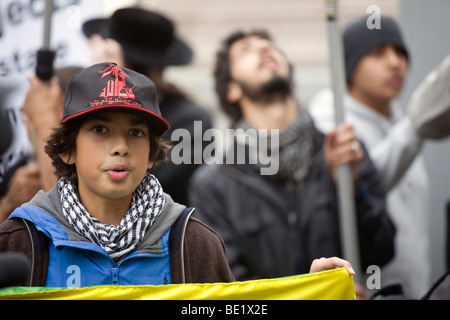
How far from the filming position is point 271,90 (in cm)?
397

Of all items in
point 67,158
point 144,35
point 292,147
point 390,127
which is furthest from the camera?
point 390,127

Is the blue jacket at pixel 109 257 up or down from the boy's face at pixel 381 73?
down

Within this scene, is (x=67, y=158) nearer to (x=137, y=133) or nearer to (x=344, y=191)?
(x=137, y=133)

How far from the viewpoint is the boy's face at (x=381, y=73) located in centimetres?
409

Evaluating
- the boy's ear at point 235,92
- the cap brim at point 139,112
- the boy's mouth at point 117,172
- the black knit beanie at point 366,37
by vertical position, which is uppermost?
the black knit beanie at point 366,37

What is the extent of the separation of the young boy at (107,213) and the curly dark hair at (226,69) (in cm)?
193

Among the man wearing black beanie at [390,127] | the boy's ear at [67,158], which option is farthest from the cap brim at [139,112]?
the man wearing black beanie at [390,127]

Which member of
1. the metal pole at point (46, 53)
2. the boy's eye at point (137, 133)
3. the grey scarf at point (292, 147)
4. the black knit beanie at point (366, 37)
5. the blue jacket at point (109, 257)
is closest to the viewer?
the blue jacket at point (109, 257)

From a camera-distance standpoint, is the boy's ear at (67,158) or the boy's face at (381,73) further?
the boy's face at (381,73)

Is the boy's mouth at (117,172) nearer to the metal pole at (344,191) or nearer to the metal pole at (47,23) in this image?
the metal pole at (47,23)

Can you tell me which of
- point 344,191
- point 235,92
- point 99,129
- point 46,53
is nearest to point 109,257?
point 99,129

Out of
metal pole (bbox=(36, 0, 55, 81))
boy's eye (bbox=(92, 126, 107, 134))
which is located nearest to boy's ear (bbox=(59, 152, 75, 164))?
boy's eye (bbox=(92, 126, 107, 134))

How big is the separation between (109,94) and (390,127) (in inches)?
93.9

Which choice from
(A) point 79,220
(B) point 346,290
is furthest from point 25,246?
(B) point 346,290
